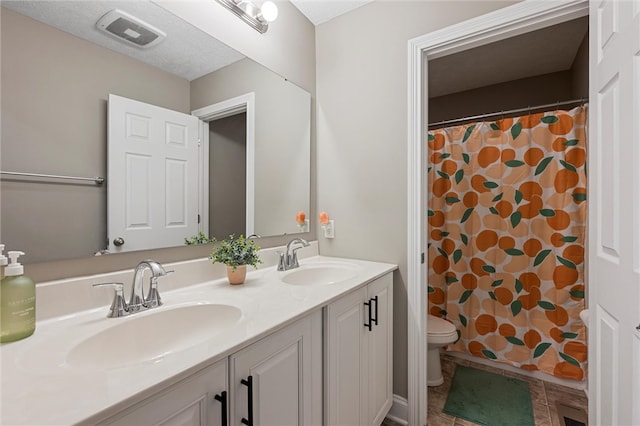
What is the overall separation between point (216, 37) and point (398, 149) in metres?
1.04

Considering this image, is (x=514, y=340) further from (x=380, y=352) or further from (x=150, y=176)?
(x=150, y=176)

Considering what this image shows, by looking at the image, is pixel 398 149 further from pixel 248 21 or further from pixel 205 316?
pixel 205 316

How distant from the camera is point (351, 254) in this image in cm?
182

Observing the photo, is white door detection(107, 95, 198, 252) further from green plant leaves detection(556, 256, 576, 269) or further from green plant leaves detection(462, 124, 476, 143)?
green plant leaves detection(556, 256, 576, 269)

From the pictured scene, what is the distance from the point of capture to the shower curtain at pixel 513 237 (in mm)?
2016

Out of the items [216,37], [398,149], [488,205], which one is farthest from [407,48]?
[488,205]

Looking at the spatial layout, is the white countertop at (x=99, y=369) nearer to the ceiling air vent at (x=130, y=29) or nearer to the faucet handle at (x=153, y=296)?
the faucet handle at (x=153, y=296)

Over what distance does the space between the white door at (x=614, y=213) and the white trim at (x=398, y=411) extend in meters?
0.80

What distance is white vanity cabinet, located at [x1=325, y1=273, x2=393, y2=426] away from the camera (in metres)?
1.11

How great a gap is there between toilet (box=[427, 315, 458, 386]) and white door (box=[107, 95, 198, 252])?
1608 millimetres

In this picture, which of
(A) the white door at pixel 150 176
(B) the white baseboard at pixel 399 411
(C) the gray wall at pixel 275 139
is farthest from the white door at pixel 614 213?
(A) the white door at pixel 150 176

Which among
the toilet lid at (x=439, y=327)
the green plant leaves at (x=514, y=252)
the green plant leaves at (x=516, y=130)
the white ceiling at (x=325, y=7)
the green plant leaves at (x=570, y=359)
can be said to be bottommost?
the green plant leaves at (x=570, y=359)

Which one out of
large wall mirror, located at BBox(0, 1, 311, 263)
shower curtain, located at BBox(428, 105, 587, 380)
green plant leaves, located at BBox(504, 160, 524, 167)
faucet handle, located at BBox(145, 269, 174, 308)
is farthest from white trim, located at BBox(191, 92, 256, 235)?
green plant leaves, located at BBox(504, 160, 524, 167)

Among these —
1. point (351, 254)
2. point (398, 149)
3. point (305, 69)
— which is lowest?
point (351, 254)
